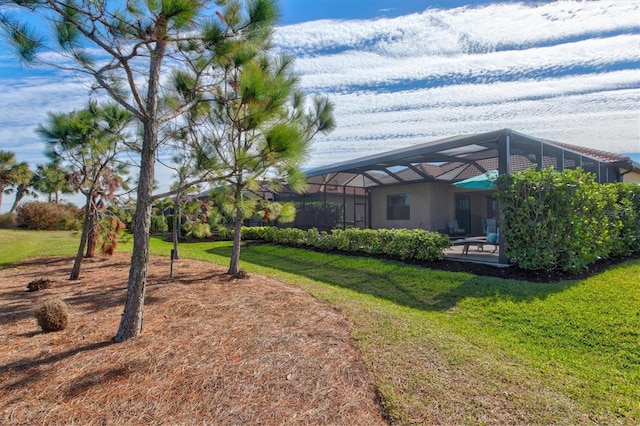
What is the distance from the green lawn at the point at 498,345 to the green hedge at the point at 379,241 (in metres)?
1.03

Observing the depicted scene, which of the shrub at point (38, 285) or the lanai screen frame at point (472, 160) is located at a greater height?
the lanai screen frame at point (472, 160)

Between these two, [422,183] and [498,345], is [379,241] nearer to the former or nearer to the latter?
[498,345]

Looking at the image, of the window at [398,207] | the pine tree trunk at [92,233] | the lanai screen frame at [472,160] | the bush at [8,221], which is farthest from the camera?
the bush at [8,221]

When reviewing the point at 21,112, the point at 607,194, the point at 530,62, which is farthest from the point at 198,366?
the point at 530,62

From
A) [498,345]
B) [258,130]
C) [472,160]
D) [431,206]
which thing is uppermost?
[472,160]

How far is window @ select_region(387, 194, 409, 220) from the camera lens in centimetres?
1522

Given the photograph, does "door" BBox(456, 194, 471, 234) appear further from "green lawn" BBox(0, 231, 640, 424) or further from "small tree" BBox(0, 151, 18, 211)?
"small tree" BBox(0, 151, 18, 211)

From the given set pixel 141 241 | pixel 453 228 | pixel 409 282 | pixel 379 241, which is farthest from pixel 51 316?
pixel 453 228

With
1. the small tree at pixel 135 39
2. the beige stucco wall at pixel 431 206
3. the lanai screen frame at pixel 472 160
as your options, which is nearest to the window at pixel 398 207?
the beige stucco wall at pixel 431 206

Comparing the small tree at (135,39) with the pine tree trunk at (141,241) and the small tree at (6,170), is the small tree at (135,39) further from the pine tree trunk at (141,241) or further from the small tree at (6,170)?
the small tree at (6,170)

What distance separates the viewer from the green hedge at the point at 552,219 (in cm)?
588

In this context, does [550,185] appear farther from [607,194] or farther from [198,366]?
[198,366]

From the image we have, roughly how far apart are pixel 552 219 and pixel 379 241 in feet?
12.9

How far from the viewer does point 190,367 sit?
2.91m
